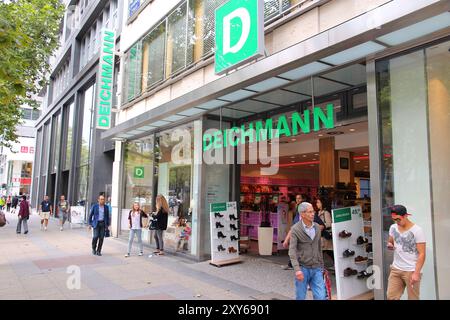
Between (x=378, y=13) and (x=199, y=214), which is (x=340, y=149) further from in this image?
(x=378, y=13)

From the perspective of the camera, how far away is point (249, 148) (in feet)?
40.7

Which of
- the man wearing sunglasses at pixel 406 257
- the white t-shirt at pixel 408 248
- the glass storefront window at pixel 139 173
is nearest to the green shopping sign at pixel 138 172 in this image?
the glass storefront window at pixel 139 173

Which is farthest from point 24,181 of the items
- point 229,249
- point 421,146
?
point 421,146

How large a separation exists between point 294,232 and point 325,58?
3.13 m

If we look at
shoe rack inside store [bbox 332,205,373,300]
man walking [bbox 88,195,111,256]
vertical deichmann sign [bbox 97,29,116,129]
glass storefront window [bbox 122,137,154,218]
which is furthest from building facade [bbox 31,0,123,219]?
shoe rack inside store [bbox 332,205,373,300]

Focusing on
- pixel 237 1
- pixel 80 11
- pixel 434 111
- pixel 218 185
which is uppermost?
pixel 80 11

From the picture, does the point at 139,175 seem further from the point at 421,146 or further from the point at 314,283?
the point at 421,146

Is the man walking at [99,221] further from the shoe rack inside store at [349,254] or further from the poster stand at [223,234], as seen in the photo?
the shoe rack inside store at [349,254]

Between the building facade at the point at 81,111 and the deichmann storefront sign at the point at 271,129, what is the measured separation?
8359 mm

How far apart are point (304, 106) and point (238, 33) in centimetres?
249

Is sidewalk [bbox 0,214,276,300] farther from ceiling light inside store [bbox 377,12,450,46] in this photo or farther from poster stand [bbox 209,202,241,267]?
ceiling light inside store [bbox 377,12,450,46]

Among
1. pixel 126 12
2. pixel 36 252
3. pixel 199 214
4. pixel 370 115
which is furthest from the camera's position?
pixel 126 12

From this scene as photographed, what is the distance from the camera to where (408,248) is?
15.5ft

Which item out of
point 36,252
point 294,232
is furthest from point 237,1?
point 36,252
